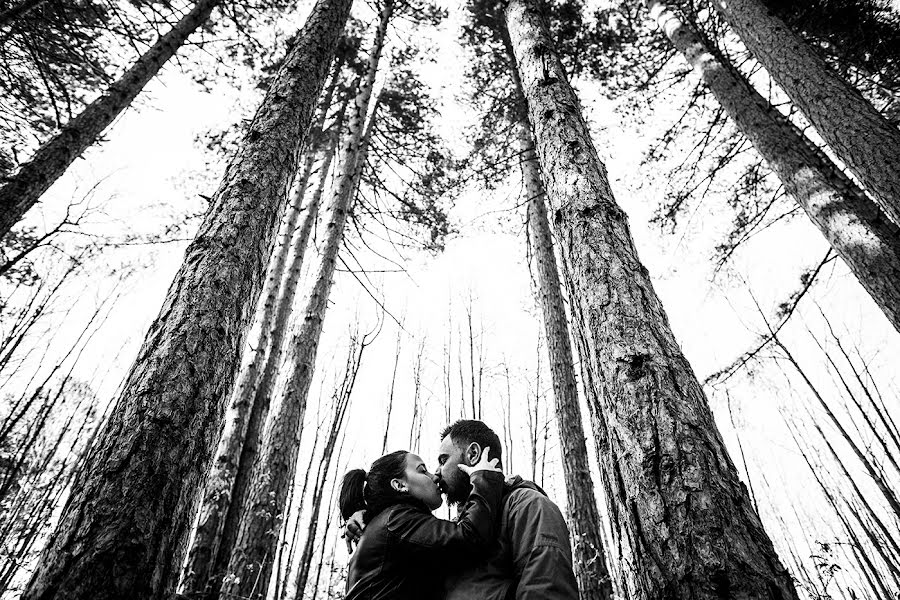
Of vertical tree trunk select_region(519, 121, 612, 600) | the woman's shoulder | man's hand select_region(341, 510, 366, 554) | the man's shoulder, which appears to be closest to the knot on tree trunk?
the man's shoulder

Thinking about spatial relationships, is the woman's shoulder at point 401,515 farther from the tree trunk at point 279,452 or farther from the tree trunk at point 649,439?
the tree trunk at point 279,452

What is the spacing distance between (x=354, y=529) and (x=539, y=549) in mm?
1037

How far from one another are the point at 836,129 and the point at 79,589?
6.28m

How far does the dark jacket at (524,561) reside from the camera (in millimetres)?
1388

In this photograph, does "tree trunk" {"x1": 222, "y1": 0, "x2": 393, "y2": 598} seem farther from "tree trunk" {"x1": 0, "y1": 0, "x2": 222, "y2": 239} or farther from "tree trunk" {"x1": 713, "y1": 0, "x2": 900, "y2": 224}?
"tree trunk" {"x1": 713, "y1": 0, "x2": 900, "y2": 224}

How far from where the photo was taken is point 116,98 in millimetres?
6109

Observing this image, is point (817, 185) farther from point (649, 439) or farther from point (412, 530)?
point (412, 530)

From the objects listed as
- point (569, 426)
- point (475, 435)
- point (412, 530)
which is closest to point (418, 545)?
point (412, 530)

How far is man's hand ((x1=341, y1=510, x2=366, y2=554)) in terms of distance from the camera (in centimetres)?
210

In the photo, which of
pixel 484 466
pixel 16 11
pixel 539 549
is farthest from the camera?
pixel 16 11

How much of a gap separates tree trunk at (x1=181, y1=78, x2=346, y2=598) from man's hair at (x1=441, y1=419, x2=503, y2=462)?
1660 millimetres

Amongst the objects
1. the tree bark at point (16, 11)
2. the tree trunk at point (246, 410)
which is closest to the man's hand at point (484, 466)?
the tree trunk at point (246, 410)

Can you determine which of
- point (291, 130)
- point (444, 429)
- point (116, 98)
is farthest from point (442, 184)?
point (444, 429)

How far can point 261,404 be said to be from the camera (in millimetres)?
5320
